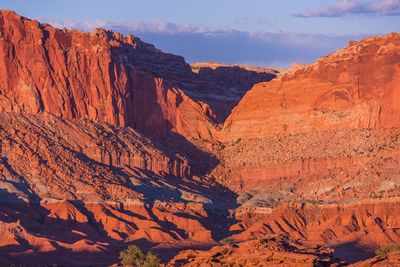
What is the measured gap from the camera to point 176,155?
152 m

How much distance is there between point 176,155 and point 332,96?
47.9 feet

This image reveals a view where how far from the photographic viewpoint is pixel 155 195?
139750mm

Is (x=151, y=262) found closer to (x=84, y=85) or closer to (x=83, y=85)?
(x=84, y=85)

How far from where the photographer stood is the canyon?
423 feet

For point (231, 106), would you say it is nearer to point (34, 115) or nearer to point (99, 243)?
point (34, 115)

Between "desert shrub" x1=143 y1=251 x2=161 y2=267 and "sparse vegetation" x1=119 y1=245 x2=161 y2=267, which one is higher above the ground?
"desert shrub" x1=143 y1=251 x2=161 y2=267

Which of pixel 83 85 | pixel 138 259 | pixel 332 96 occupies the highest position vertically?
pixel 83 85

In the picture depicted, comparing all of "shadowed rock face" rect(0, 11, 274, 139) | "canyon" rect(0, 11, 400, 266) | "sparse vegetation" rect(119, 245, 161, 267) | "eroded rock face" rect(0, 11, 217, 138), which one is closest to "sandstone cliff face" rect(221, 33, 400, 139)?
"canyon" rect(0, 11, 400, 266)

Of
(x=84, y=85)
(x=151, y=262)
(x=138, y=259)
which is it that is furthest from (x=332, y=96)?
(x=151, y=262)

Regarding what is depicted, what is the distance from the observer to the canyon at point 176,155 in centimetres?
12900

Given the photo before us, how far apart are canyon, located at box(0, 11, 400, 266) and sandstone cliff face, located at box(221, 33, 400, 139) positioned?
144mm

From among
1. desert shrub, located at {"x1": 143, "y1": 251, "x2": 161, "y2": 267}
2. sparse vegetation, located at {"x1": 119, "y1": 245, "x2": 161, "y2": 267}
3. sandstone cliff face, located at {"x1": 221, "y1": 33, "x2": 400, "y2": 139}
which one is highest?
sandstone cliff face, located at {"x1": 221, "y1": 33, "x2": 400, "y2": 139}

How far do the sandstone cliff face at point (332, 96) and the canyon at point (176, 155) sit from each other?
5.7 inches

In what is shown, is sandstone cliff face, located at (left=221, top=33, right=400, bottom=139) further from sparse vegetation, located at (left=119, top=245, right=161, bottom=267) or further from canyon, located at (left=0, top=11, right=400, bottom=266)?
sparse vegetation, located at (left=119, top=245, right=161, bottom=267)
